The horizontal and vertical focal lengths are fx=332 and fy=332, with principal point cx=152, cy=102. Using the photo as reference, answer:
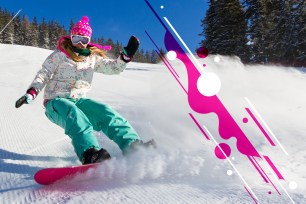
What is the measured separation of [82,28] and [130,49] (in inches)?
22.3

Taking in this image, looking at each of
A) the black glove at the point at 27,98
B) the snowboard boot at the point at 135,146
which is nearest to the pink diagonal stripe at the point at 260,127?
the snowboard boot at the point at 135,146

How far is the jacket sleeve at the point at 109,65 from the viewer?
3.69m

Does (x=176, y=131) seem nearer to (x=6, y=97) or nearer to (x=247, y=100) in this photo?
(x=247, y=100)

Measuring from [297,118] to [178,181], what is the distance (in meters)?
2.36

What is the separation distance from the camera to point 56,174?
2102 millimetres

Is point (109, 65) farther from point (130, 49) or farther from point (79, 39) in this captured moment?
point (79, 39)

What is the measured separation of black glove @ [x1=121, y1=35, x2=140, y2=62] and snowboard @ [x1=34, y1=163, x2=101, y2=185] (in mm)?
1694

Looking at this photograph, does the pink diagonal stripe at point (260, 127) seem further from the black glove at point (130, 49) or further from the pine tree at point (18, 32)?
the pine tree at point (18, 32)

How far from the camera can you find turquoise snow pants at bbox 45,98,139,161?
2.60 meters

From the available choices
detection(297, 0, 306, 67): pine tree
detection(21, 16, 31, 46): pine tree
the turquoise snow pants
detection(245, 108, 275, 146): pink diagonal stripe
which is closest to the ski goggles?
the turquoise snow pants

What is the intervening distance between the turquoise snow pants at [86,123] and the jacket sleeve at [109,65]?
0.55 meters

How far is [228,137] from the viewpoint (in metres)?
3.40
